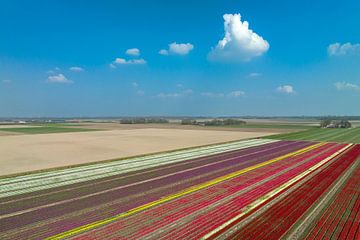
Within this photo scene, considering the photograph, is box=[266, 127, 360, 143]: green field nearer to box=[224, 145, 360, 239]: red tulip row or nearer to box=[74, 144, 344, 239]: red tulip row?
box=[224, 145, 360, 239]: red tulip row

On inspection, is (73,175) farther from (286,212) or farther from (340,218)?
(340,218)

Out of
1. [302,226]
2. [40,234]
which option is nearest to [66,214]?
[40,234]

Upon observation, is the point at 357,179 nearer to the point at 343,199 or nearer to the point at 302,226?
the point at 343,199

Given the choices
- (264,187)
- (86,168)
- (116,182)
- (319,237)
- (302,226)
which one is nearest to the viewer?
(319,237)

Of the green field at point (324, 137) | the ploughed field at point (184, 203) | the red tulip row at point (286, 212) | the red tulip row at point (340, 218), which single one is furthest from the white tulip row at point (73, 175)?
the green field at point (324, 137)

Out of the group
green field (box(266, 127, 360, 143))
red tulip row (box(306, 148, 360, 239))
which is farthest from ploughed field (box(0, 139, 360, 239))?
green field (box(266, 127, 360, 143))

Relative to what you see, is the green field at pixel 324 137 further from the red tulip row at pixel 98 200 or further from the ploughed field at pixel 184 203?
the red tulip row at pixel 98 200
